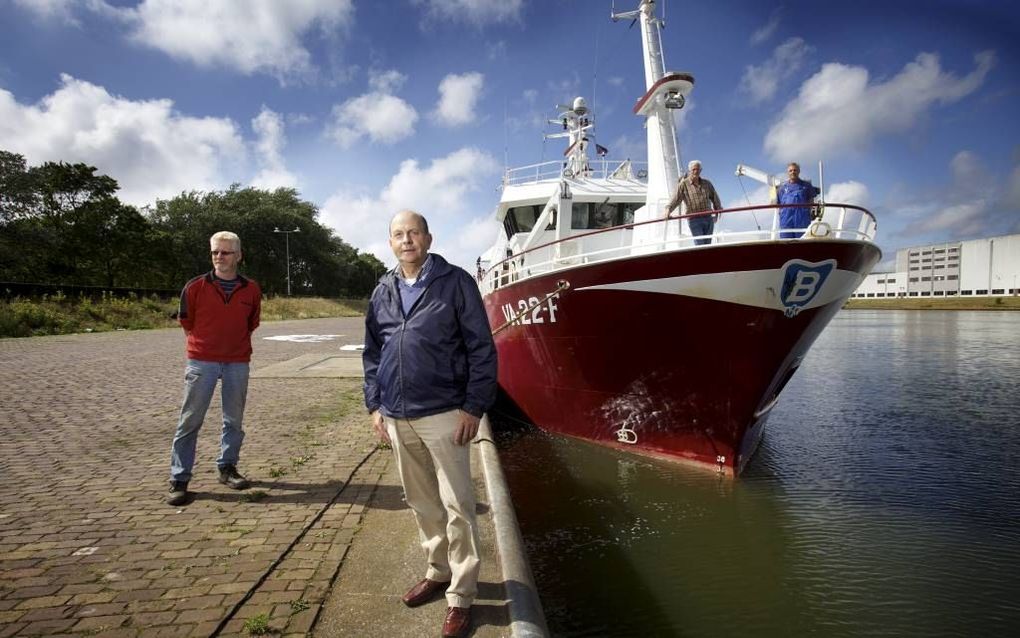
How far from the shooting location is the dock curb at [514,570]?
2555mm

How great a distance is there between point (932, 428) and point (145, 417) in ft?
42.5

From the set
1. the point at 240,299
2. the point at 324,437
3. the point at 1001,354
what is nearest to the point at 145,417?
the point at 324,437

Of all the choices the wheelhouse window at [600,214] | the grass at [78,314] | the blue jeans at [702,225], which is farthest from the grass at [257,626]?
the grass at [78,314]

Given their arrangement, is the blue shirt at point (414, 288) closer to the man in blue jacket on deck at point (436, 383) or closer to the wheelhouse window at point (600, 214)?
the man in blue jacket on deck at point (436, 383)

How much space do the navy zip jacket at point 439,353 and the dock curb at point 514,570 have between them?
3.53ft

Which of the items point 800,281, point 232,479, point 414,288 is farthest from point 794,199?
point 232,479

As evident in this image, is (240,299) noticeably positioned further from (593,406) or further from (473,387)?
(593,406)

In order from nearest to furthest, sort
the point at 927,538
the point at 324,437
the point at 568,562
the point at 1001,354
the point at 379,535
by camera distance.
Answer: the point at 379,535, the point at 568,562, the point at 927,538, the point at 324,437, the point at 1001,354

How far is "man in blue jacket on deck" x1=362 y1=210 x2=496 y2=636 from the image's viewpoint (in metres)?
2.52

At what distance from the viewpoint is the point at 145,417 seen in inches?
267

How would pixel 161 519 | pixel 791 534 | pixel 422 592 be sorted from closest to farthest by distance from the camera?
pixel 422 592
pixel 161 519
pixel 791 534

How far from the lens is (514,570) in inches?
119

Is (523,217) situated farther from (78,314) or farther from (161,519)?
(78,314)

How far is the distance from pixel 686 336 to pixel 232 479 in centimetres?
497
